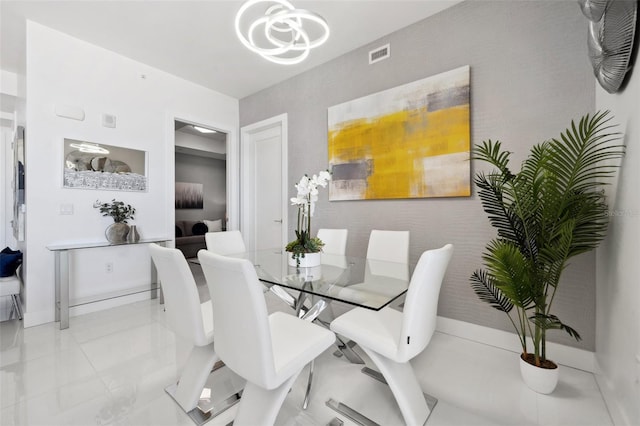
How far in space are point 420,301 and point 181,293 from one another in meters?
1.16

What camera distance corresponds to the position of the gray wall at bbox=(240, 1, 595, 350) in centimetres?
192

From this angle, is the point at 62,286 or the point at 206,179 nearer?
the point at 62,286

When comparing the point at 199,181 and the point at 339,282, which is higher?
the point at 199,181

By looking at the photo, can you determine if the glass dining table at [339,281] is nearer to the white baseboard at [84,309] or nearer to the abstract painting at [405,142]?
the abstract painting at [405,142]

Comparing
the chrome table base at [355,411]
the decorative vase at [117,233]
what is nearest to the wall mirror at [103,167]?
the decorative vase at [117,233]

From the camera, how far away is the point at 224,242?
264cm

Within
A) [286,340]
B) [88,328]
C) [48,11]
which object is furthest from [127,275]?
[286,340]

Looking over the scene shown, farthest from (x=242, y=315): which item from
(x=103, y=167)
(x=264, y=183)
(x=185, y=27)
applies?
(x=264, y=183)

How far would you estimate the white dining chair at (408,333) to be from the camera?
3.96ft

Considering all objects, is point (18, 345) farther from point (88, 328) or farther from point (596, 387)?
point (596, 387)

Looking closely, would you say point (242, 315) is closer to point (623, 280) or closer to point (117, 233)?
point (623, 280)

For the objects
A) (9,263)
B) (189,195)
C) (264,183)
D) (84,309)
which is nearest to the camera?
(9,263)

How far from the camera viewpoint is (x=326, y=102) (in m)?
3.35

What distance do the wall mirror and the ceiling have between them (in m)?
1.10
